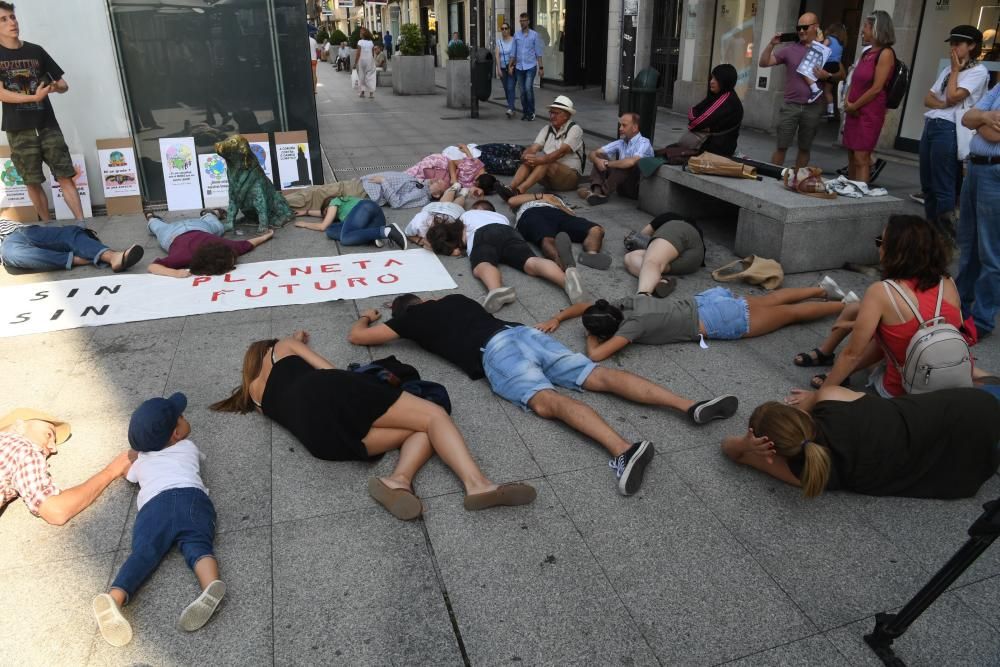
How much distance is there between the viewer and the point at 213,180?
9109 mm

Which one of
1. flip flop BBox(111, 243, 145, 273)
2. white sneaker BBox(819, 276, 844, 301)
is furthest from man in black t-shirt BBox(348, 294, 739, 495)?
flip flop BBox(111, 243, 145, 273)

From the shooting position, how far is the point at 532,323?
5.43 meters

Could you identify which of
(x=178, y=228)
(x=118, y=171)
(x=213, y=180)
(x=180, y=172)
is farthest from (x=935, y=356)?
(x=118, y=171)

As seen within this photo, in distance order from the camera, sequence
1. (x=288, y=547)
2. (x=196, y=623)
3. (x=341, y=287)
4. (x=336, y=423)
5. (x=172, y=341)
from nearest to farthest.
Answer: (x=196, y=623) < (x=288, y=547) < (x=336, y=423) < (x=172, y=341) < (x=341, y=287)

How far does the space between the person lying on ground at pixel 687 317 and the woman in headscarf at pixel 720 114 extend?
3.07 metres

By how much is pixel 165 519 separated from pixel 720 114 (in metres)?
6.84

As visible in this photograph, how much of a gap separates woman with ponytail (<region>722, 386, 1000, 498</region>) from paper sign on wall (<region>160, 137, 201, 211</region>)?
788 centimetres

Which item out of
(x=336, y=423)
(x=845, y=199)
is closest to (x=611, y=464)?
(x=336, y=423)

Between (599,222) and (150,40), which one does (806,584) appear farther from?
(150,40)

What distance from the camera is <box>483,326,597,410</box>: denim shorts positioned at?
4.15 m

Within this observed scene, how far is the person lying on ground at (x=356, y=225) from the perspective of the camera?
7.25 metres

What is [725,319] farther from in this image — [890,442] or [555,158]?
[555,158]

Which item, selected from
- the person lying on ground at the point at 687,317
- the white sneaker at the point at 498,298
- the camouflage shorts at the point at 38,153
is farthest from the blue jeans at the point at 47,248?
the person lying on ground at the point at 687,317

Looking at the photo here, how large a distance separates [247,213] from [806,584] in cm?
696
